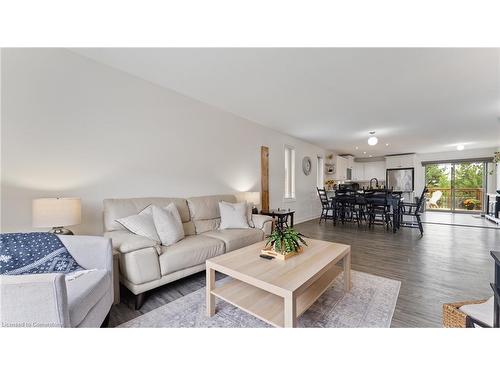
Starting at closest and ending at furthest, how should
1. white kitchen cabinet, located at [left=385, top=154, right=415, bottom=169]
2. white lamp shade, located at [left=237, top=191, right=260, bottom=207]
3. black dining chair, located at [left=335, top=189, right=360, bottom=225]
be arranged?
white lamp shade, located at [left=237, top=191, right=260, bottom=207], black dining chair, located at [left=335, top=189, right=360, bottom=225], white kitchen cabinet, located at [left=385, top=154, right=415, bottom=169]

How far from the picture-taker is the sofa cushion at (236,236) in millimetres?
2444

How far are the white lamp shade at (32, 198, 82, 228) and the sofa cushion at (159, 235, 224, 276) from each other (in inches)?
31.9

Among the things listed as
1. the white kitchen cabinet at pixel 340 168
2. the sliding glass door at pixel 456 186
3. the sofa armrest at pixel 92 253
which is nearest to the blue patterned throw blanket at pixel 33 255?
the sofa armrest at pixel 92 253

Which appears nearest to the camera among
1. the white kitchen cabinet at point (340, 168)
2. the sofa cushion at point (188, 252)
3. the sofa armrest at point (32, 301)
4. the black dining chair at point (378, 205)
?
the sofa armrest at point (32, 301)

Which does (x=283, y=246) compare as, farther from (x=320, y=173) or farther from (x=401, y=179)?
(x=401, y=179)

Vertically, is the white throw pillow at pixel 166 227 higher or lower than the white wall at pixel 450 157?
lower

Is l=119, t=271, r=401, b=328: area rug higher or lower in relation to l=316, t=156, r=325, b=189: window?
lower

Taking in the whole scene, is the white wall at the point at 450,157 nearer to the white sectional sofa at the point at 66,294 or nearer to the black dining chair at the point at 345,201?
the black dining chair at the point at 345,201

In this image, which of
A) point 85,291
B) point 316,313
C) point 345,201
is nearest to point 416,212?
point 345,201

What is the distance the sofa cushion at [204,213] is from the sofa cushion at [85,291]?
1.37 m

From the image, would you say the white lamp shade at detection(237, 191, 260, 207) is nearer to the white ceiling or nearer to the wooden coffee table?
the white ceiling

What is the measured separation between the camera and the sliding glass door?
7.21 metres

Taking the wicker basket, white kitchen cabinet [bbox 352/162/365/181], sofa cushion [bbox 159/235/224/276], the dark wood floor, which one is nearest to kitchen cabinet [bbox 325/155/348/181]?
white kitchen cabinet [bbox 352/162/365/181]

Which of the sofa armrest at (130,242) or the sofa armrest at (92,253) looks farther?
the sofa armrest at (130,242)
